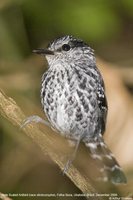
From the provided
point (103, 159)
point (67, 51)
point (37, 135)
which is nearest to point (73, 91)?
point (67, 51)

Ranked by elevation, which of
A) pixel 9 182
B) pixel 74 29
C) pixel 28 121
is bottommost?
pixel 9 182

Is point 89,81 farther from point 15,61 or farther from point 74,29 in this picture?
point 15,61

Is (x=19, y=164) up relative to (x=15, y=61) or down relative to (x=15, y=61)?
down

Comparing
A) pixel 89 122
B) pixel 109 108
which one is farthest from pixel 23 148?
pixel 109 108

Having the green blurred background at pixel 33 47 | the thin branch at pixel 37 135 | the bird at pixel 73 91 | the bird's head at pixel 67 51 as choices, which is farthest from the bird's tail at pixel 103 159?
the thin branch at pixel 37 135

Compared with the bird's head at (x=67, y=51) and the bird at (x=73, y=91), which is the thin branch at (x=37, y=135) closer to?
the bird at (x=73, y=91)
